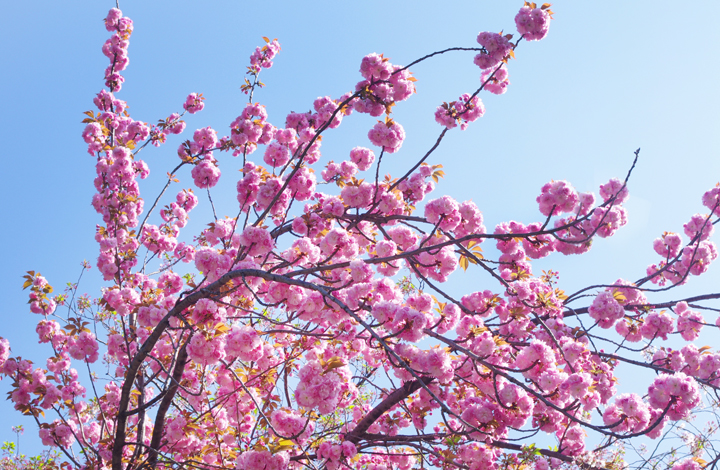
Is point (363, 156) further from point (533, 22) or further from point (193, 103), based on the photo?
point (193, 103)

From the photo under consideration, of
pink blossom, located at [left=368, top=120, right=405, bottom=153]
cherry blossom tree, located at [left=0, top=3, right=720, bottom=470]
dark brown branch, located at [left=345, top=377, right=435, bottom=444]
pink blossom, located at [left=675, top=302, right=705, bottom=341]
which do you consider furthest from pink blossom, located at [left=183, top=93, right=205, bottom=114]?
pink blossom, located at [left=675, top=302, right=705, bottom=341]

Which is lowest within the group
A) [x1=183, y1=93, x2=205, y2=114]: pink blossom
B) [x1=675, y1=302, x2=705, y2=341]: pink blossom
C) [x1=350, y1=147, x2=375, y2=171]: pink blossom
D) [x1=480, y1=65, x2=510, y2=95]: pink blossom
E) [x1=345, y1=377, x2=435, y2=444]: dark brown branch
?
[x1=345, y1=377, x2=435, y2=444]: dark brown branch

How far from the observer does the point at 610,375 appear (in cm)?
447

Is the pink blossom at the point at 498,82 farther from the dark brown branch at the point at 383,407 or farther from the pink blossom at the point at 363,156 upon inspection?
the dark brown branch at the point at 383,407

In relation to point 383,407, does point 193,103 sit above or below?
above

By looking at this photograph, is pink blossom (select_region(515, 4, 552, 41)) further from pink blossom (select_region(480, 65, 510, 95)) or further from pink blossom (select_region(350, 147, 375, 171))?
pink blossom (select_region(350, 147, 375, 171))

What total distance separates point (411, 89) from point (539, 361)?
2.70 m

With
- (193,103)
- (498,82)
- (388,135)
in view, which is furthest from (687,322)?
(193,103)

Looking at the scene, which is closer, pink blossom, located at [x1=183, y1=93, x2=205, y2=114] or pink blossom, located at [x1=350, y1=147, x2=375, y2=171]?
pink blossom, located at [x1=350, y1=147, x2=375, y2=171]

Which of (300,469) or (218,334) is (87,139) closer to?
(218,334)

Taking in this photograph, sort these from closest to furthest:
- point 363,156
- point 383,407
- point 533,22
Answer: point 533,22 < point 363,156 < point 383,407

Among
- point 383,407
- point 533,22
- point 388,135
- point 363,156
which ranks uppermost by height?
point 533,22

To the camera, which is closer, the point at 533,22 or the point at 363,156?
the point at 533,22

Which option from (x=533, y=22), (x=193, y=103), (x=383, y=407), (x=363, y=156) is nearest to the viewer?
(x=533, y=22)
